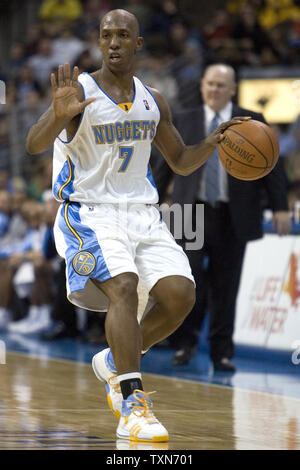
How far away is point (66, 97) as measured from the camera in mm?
4633

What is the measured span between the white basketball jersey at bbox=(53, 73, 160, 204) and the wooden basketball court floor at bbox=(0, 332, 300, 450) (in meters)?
1.20

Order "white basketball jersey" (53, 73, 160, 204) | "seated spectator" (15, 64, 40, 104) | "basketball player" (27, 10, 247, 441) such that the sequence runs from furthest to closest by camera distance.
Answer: "seated spectator" (15, 64, 40, 104), "white basketball jersey" (53, 73, 160, 204), "basketball player" (27, 10, 247, 441)

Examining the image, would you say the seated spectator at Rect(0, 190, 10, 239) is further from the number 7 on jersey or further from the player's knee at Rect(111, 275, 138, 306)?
the player's knee at Rect(111, 275, 138, 306)

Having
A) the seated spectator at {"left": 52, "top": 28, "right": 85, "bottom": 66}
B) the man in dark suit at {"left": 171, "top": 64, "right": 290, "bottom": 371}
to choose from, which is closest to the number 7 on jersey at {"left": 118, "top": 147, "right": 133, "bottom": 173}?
the man in dark suit at {"left": 171, "top": 64, "right": 290, "bottom": 371}

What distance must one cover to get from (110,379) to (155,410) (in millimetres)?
661

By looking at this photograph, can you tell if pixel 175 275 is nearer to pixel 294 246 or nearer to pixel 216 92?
pixel 216 92

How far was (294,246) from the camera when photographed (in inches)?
342

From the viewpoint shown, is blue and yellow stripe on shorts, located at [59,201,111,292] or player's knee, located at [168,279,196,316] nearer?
blue and yellow stripe on shorts, located at [59,201,111,292]

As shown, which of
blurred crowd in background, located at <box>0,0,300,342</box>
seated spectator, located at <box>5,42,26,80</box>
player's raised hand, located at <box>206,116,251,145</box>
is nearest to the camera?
player's raised hand, located at <box>206,116,251,145</box>

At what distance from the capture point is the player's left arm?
204 inches

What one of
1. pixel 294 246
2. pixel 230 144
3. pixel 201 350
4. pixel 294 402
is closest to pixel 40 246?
pixel 201 350

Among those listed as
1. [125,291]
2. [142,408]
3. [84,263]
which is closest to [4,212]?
[84,263]

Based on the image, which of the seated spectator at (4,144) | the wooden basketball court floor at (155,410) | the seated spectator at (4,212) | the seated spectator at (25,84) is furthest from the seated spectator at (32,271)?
the seated spectator at (25,84)

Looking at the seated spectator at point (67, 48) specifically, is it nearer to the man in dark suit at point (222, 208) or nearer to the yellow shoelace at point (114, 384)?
the man in dark suit at point (222, 208)
